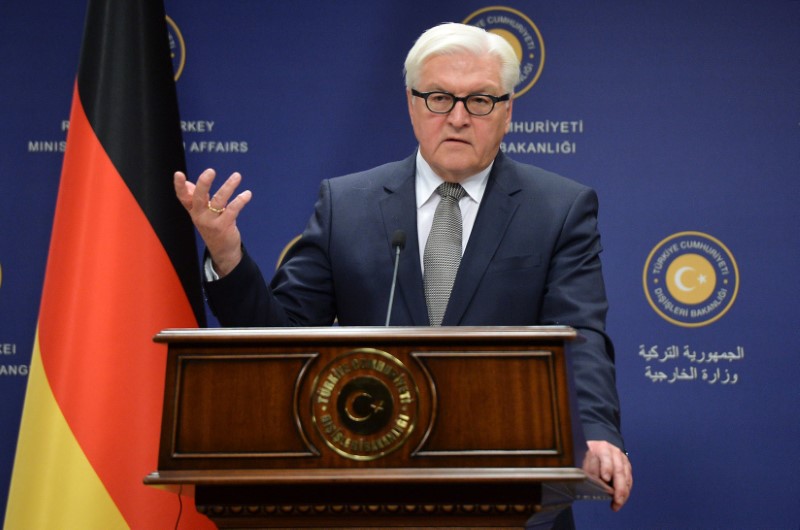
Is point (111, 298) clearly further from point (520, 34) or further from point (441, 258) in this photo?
point (520, 34)

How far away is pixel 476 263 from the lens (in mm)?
1925

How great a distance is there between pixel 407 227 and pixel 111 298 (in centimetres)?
106

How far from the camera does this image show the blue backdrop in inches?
120

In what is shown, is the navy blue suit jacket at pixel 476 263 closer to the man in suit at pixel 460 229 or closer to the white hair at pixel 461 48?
the man in suit at pixel 460 229

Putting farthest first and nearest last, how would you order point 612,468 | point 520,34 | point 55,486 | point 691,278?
point 520,34 → point 691,278 → point 55,486 → point 612,468

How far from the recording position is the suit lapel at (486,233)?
1884mm

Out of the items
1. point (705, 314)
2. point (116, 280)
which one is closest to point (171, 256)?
point (116, 280)

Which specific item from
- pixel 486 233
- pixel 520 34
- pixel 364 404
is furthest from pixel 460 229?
pixel 520 34

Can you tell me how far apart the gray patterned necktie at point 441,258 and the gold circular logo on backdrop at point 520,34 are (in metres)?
1.35

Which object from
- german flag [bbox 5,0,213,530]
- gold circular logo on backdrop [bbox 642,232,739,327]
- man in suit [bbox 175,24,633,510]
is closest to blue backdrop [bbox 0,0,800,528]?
gold circular logo on backdrop [bbox 642,232,739,327]

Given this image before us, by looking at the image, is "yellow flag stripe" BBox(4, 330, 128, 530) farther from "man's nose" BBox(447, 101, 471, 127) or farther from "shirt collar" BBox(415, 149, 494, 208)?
"man's nose" BBox(447, 101, 471, 127)

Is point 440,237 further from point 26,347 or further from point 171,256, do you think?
point 26,347

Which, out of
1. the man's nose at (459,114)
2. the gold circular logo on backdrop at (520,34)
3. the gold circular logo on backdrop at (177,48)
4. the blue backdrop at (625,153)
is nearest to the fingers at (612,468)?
the man's nose at (459,114)

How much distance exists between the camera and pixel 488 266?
193cm
